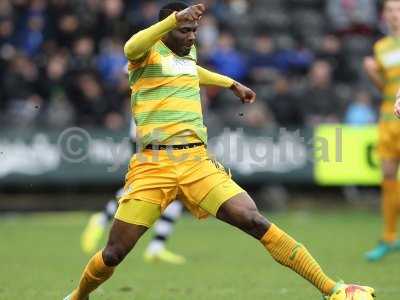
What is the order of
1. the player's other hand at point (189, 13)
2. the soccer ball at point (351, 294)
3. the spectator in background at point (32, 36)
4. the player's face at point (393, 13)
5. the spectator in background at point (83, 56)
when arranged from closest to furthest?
the player's other hand at point (189, 13)
the soccer ball at point (351, 294)
the player's face at point (393, 13)
the spectator in background at point (83, 56)
the spectator in background at point (32, 36)

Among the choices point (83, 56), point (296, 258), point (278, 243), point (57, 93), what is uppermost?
point (83, 56)

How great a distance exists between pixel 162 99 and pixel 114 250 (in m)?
1.20

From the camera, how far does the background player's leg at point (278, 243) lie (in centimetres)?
754

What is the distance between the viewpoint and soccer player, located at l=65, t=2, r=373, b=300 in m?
7.57

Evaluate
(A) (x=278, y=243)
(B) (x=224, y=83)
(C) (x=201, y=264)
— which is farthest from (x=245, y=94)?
(C) (x=201, y=264)

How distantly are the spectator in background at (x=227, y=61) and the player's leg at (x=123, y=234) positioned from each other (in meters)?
11.3

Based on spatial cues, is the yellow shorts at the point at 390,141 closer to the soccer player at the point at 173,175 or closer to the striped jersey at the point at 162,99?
the soccer player at the point at 173,175

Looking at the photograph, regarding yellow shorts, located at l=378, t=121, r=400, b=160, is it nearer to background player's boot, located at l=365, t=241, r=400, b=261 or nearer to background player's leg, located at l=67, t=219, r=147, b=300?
background player's boot, located at l=365, t=241, r=400, b=261

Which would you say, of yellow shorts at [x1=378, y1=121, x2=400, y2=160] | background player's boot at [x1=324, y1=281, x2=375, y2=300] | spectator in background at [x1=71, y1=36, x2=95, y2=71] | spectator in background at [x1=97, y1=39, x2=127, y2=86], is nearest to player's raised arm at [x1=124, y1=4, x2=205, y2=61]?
background player's boot at [x1=324, y1=281, x2=375, y2=300]

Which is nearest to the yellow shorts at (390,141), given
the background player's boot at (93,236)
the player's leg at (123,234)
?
the background player's boot at (93,236)

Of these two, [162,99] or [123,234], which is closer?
[123,234]

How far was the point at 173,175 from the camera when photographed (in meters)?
7.70

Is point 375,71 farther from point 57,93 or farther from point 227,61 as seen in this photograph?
point 57,93

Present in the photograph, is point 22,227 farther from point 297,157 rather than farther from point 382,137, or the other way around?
point 382,137
